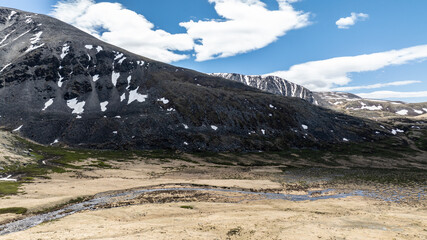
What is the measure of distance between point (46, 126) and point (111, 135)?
39.9 metres

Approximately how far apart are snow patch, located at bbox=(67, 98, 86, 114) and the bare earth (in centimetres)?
11225

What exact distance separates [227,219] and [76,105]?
168715 millimetres

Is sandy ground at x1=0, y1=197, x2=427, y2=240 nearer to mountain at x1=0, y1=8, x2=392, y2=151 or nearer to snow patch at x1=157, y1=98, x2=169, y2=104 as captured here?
mountain at x1=0, y1=8, x2=392, y2=151

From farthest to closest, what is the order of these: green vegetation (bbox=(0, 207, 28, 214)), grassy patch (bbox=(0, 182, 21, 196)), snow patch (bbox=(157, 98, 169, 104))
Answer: snow patch (bbox=(157, 98, 169, 104)), grassy patch (bbox=(0, 182, 21, 196)), green vegetation (bbox=(0, 207, 28, 214))

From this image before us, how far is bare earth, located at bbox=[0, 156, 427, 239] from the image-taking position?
32.0 meters

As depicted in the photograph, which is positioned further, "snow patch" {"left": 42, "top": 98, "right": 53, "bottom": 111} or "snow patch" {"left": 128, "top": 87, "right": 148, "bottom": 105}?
"snow patch" {"left": 128, "top": 87, "right": 148, "bottom": 105}

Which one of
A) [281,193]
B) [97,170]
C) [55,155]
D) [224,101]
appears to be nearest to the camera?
[281,193]

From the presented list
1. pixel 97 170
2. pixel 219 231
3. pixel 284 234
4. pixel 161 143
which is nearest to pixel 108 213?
pixel 219 231

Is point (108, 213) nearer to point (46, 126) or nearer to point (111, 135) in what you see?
point (111, 135)

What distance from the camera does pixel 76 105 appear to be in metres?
171

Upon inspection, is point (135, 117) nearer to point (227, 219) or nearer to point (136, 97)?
point (136, 97)

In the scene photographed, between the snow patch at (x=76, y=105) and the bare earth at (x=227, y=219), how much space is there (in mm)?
112248

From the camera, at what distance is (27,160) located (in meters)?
92.9

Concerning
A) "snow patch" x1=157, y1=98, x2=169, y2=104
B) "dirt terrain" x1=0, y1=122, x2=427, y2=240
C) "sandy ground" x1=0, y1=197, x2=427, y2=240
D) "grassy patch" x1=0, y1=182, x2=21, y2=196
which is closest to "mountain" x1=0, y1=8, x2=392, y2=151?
"snow patch" x1=157, y1=98, x2=169, y2=104
